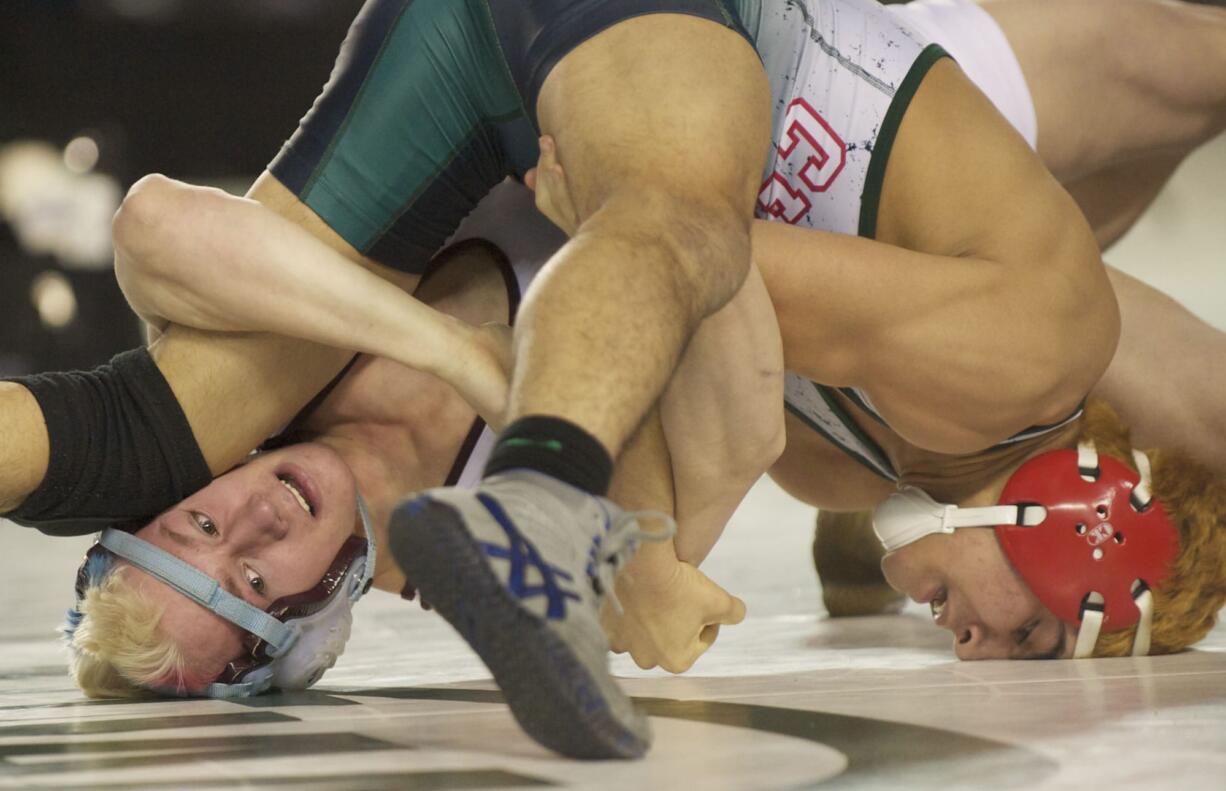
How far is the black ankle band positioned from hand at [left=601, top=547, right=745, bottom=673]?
2.37 feet

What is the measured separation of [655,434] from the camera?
6.81 ft

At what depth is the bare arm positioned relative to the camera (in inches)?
70.7

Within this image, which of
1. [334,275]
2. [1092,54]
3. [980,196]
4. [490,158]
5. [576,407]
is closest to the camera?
[576,407]

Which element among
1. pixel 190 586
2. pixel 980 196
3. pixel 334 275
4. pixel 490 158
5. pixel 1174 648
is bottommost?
pixel 190 586

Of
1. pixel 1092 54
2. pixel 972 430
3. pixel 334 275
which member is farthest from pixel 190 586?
pixel 1092 54

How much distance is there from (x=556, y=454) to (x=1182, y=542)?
1.39 metres

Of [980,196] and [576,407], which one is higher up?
[980,196]

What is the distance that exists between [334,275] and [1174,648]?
4.55 feet

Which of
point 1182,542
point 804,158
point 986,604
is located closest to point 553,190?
point 804,158

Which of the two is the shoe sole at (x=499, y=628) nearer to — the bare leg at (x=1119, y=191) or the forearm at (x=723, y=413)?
the forearm at (x=723, y=413)

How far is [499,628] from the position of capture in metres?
1.18

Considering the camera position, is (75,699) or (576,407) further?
(75,699)

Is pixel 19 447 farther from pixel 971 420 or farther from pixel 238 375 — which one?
pixel 971 420

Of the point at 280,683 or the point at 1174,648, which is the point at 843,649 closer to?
the point at 1174,648
